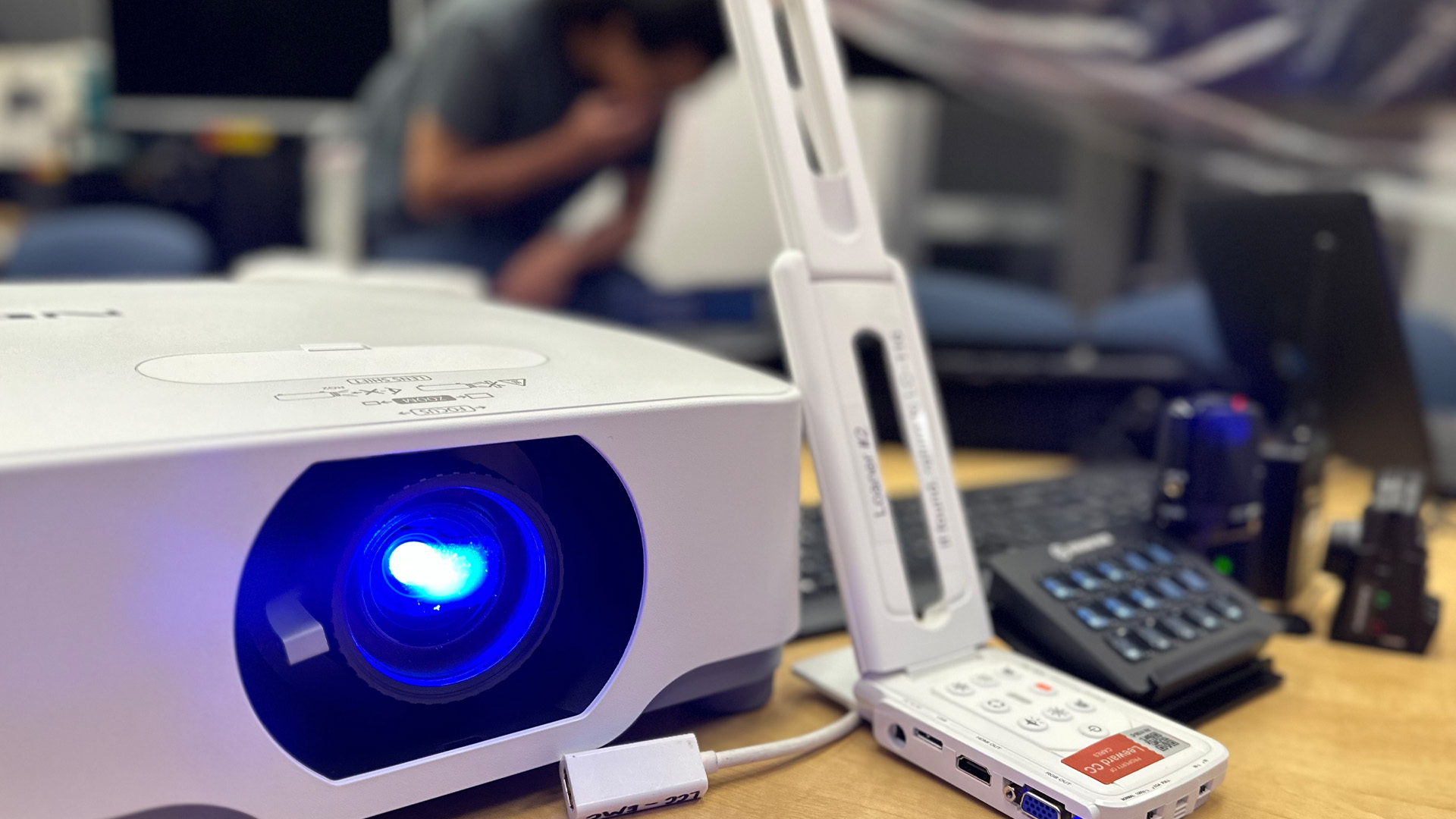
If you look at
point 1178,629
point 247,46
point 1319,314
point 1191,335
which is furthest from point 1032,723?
point 247,46

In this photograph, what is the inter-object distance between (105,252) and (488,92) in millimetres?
747

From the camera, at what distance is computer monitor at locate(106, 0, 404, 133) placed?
2.13 m

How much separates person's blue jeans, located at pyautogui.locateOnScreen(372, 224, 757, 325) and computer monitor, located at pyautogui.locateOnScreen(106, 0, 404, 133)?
2.50 ft

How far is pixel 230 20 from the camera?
7.00ft

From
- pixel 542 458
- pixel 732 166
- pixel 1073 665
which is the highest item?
pixel 732 166

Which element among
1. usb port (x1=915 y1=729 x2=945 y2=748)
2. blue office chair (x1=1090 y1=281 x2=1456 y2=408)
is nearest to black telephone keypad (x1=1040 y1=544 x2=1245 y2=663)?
usb port (x1=915 y1=729 x2=945 y2=748)

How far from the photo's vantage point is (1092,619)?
1.40 feet

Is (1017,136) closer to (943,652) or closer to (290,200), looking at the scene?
(290,200)

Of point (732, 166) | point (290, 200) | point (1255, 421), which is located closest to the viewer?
point (1255, 421)

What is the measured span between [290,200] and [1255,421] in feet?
7.24

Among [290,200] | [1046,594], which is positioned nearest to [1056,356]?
[1046,594]

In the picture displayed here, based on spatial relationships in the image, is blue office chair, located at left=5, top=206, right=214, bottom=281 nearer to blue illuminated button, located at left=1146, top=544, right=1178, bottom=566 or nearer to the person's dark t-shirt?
the person's dark t-shirt

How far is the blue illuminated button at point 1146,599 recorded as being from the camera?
1.47 feet

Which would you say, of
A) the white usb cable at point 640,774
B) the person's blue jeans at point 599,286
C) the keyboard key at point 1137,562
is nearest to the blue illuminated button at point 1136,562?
the keyboard key at point 1137,562
